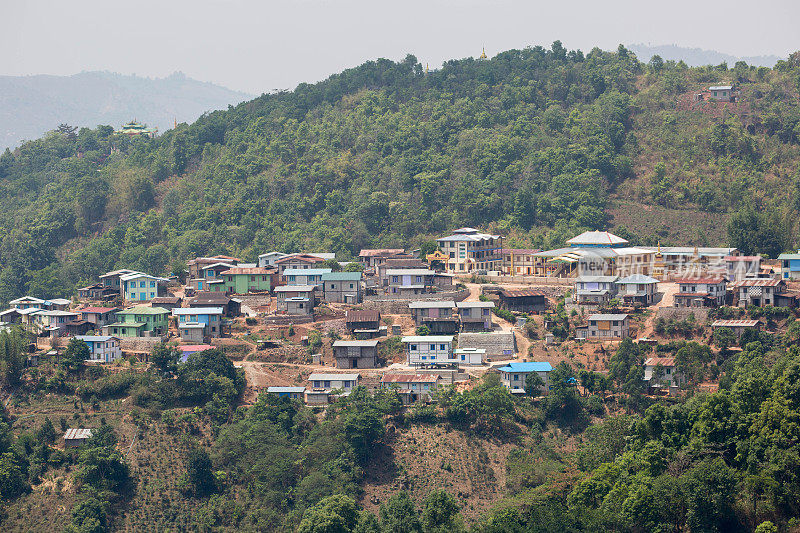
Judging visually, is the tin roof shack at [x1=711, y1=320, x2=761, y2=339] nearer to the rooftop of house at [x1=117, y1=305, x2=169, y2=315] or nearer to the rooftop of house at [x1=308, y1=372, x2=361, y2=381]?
the rooftop of house at [x1=308, y1=372, x2=361, y2=381]

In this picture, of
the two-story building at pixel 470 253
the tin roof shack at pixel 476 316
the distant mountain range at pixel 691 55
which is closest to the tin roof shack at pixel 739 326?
the tin roof shack at pixel 476 316

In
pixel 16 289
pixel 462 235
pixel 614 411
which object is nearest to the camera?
pixel 614 411

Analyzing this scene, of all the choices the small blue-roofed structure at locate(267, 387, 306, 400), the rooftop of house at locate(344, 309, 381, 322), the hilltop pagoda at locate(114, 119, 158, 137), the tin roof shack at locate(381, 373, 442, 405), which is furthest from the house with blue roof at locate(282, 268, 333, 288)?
the hilltop pagoda at locate(114, 119, 158, 137)

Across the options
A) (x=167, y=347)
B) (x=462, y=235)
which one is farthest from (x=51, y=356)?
(x=462, y=235)

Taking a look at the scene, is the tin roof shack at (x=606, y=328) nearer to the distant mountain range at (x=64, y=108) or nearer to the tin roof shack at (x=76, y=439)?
the tin roof shack at (x=76, y=439)

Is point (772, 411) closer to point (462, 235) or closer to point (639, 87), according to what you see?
point (462, 235)

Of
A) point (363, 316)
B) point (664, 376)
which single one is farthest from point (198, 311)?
point (664, 376)
